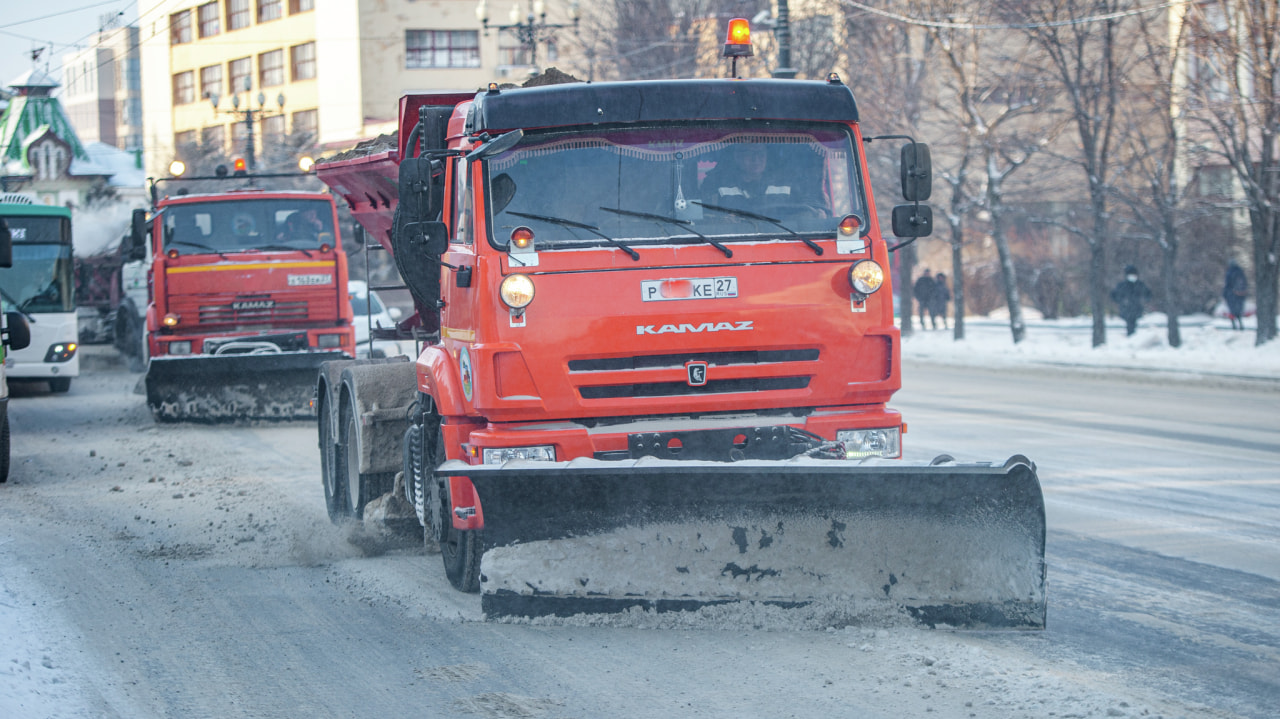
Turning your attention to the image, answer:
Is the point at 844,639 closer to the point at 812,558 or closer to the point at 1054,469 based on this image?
the point at 812,558

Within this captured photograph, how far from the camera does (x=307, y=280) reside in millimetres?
15664

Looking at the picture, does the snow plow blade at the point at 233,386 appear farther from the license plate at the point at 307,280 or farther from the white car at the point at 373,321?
the license plate at the point at 307,280

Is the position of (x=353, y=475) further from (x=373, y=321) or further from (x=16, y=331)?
(x=373, y=321)

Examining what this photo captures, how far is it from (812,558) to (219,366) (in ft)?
35.1

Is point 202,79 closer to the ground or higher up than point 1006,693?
higher up

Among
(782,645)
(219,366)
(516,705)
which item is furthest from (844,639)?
(219,366)

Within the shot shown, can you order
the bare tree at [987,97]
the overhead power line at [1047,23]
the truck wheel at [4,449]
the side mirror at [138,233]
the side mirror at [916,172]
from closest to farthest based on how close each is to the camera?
1. the side mirror at [916,172]
2. the truck wheel at [4,449]
3. the side mirror at [138,233]
4. the overhead power line at [1047,23]
5. the bare tree at [987,97]

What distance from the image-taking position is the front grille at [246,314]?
15.5m

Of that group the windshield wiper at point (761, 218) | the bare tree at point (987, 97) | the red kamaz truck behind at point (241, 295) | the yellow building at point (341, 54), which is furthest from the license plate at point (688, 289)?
the yellow building at point (341, 54)

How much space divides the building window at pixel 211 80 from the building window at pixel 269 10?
5.19 m

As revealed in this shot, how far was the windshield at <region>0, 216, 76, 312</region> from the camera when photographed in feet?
63.1

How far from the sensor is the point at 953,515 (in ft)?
18.2

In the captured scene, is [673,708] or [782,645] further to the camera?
[782,645]

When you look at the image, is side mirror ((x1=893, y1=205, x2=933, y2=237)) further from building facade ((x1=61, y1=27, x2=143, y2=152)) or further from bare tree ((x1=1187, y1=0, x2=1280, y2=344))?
building facade ((x1=61, y1=27, x2=143, y2=152))
